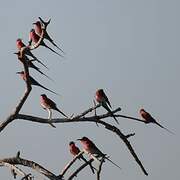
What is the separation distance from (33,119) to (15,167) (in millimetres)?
1053

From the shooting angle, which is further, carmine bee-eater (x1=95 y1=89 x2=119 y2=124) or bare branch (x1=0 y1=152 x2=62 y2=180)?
carmine bee-eater (x1=95 y1=89 x2=119 y2=124)

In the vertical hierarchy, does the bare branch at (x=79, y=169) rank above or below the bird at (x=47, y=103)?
below

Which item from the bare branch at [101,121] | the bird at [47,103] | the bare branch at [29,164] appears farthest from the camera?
the bird at [47,103]

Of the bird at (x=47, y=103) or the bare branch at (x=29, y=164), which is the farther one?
the bird at (x=47, y=103)

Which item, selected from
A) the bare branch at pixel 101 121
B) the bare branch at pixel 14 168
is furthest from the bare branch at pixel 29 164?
the bare branch at pixel 101 121

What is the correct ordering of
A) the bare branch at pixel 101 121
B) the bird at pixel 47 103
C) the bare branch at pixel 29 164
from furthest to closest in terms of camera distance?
the bird at pixel 47 103 < the bare branch at pixel 101 121 < the bare branch at pixel 29 164

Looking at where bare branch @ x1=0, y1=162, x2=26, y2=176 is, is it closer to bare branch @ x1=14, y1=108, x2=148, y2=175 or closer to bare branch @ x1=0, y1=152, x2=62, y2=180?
bare branch @ x1=0, y1=152, x2=62, y2=180

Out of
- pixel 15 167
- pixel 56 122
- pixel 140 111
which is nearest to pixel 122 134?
pixel 56 122

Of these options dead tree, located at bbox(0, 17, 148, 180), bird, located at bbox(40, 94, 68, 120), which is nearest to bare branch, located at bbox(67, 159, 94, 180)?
dead tree, located at bbox(0, 17, 148, 180)

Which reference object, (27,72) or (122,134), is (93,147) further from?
(27,72)

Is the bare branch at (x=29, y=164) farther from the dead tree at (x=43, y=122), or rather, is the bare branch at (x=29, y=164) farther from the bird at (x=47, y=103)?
the bird at (x=47, y=103)

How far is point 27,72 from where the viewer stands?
11.3 m

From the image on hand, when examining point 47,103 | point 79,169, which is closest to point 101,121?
point 79,169

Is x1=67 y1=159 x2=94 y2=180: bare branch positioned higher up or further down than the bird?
further down
